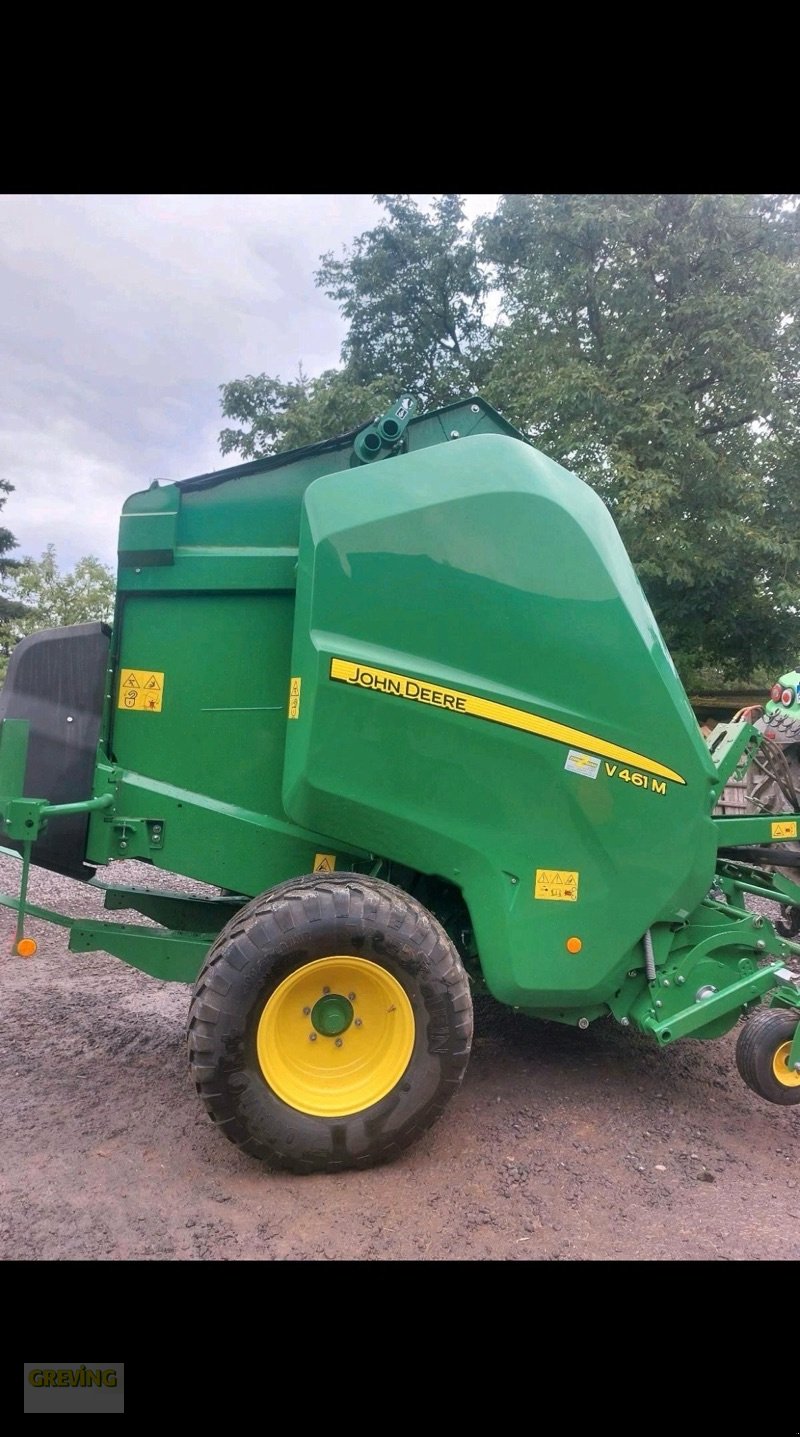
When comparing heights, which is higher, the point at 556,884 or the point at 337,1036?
the point at 556,884

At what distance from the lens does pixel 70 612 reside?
26125mm

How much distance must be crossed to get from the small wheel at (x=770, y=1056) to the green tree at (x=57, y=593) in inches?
877

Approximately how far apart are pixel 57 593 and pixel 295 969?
26.2m

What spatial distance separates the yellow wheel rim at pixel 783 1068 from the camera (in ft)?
10.2

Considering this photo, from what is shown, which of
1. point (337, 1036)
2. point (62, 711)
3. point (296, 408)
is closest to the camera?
point (337, 1036)

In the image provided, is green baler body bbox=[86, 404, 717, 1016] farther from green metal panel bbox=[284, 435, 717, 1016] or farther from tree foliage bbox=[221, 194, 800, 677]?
tree foliage bbox=[221, 194, 800, 677]

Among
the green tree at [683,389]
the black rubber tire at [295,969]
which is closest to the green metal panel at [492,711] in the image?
the black rubber tire at [295,969]

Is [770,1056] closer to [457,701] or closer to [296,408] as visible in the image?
[457,701]

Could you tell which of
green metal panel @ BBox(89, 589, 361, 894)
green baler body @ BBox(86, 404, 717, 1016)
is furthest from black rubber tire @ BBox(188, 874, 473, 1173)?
green metal panel @ BBox(89, 589, 361, 894)

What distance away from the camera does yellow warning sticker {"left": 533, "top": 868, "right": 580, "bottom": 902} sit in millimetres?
3000

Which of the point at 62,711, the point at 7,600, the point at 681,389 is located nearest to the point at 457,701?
the point at 62,711

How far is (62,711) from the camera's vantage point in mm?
3238

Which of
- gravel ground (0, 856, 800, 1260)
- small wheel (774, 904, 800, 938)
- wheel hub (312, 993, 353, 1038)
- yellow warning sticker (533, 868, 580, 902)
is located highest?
yellow warning sticker (533, 868, 580, 902)

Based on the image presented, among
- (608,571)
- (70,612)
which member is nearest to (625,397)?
(608,571)
